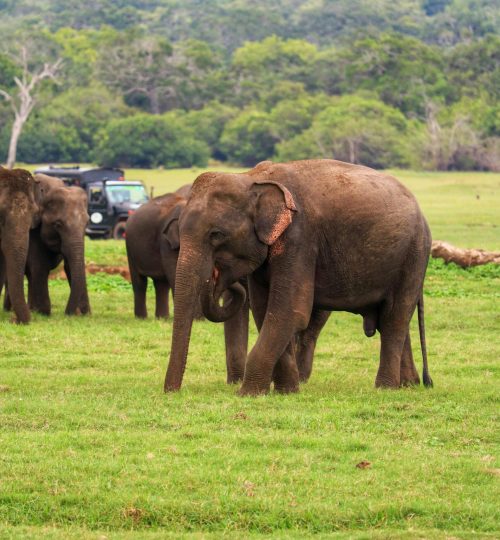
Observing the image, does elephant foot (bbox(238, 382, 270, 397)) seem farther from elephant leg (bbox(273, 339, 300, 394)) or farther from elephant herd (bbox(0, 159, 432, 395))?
elephant leg (bbox(273, 339, 300, 394))

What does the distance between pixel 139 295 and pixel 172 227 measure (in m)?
1.45

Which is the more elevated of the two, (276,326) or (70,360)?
(276,326)

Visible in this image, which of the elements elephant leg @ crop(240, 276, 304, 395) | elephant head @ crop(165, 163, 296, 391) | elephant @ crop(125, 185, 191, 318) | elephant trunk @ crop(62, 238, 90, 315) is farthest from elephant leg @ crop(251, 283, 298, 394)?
elephant trunk @ crop(62, 238, 90, 315)

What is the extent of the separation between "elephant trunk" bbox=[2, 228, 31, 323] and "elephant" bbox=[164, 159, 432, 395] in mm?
5537

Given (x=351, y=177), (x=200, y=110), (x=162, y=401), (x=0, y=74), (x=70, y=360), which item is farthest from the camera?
(x=200, y=110)

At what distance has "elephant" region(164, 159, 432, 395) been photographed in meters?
11.2

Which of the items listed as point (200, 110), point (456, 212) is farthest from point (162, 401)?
point (200, 110)

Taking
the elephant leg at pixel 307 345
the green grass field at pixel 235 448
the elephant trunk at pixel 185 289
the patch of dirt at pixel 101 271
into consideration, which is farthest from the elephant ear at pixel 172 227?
the elephant trunk at pixel 185 289

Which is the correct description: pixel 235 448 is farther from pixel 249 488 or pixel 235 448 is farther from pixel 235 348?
pixel 235 348

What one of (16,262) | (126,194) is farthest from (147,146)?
(16,262)

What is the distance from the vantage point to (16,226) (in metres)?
17.3

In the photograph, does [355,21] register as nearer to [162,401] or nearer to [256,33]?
[256,33]

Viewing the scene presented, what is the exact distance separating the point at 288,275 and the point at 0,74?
8324 cm

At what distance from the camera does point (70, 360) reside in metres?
14.2
